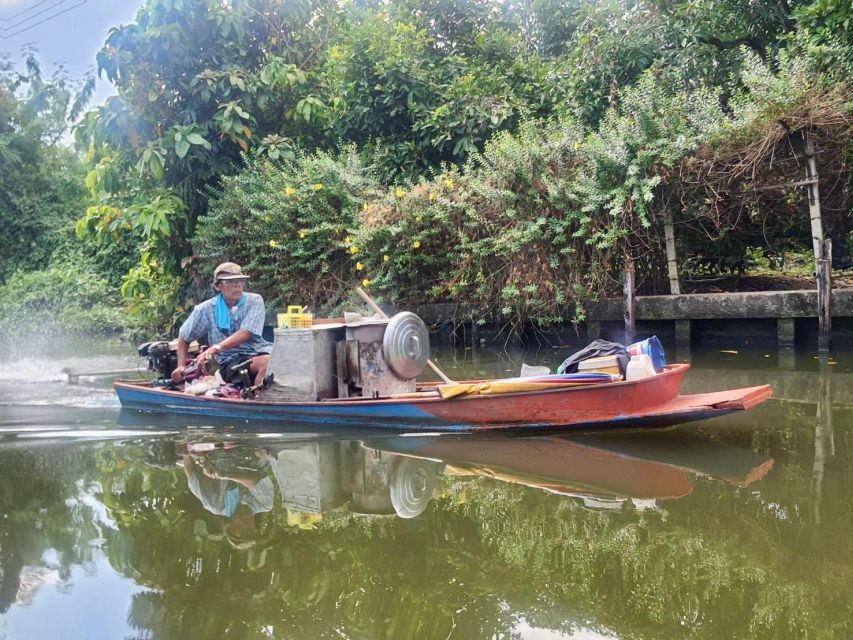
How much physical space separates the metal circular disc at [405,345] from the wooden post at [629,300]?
3.91 m

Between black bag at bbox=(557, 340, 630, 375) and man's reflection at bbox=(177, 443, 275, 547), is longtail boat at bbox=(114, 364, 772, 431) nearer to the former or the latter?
black bag at bbox=(557, 340, 630, 375)

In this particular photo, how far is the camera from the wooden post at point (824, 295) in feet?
26.8

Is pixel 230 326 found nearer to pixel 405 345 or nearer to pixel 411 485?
pixel 405 345

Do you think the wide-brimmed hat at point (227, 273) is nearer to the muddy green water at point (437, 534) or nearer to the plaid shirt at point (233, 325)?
the plaid shirt at point (233, 325)

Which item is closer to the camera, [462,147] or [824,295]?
[824,295]

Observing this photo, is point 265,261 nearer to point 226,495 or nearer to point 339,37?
point 339,37

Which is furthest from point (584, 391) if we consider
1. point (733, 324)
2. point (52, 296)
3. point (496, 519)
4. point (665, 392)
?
point (52, 296)

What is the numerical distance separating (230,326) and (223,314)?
121mm

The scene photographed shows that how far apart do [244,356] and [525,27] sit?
12890 mm

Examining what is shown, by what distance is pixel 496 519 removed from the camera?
12.0 feet

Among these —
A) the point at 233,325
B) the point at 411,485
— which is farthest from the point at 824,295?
the point at 233,325

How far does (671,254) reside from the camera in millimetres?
9172

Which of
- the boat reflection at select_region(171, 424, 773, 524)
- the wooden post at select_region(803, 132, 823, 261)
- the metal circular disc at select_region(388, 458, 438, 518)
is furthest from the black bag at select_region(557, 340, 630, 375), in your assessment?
the wooden post at select_region(803, 132, 823, 261)

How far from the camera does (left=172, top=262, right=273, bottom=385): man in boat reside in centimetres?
634
